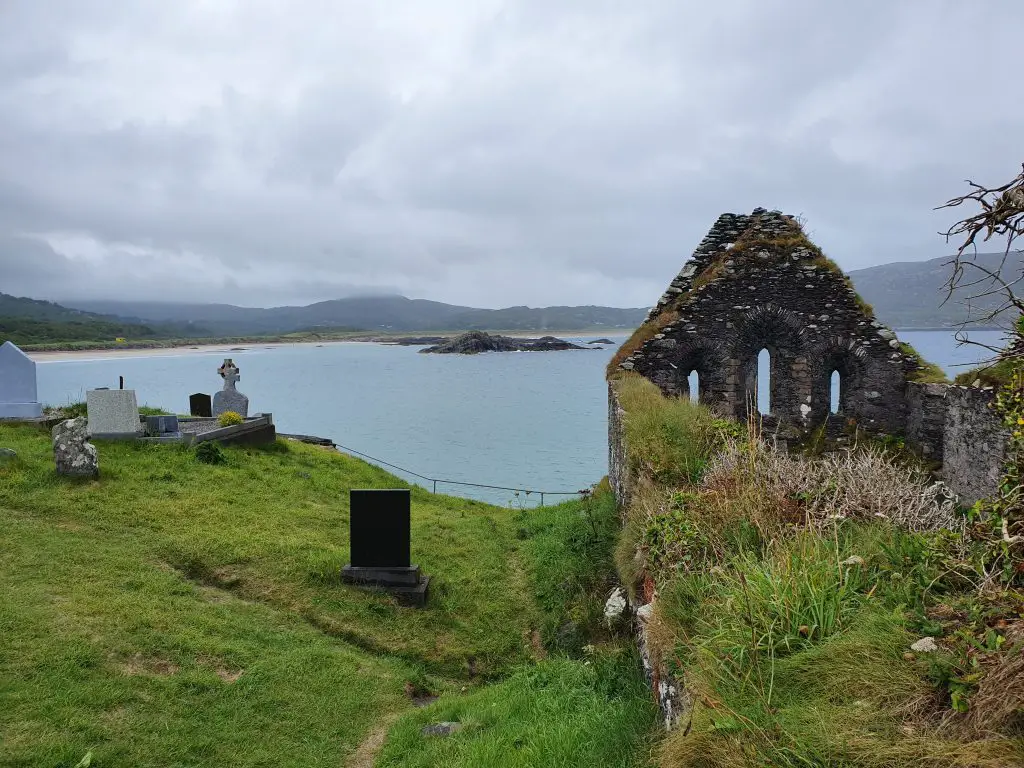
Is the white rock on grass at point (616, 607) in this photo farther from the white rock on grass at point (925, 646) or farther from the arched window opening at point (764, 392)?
the arched window opening at point (764, 392)

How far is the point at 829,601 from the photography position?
3266 mm

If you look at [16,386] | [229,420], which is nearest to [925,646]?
[229,420]

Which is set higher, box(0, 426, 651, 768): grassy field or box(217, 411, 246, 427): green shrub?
box(217, 411, 246, 427): green shrub

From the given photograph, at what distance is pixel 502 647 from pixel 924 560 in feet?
21.1

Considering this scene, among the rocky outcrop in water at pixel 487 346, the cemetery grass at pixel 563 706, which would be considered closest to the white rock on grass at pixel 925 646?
the cemetery grass at pixel 563 706

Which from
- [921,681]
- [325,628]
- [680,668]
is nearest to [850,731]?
[921,681]

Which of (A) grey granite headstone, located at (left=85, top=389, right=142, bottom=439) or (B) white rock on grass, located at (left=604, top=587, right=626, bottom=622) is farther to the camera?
(A) grey granite headstone, located at (left=85, top=389, right=142, bottom=439)

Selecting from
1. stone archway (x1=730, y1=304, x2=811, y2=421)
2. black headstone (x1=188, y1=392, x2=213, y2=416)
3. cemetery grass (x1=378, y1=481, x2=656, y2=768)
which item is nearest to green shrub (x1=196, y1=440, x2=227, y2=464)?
black headstone (x1=188, y1=392, x2=213, y2=416)

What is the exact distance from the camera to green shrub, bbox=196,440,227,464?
13273 millimetres

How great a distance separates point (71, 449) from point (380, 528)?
250 inches

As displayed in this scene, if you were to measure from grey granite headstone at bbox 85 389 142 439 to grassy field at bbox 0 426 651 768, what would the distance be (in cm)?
54

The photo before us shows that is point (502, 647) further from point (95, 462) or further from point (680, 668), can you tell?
point (95, 462)

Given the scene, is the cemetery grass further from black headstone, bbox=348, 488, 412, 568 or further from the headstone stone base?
black headstone, bbox=348, 488, 412, 568

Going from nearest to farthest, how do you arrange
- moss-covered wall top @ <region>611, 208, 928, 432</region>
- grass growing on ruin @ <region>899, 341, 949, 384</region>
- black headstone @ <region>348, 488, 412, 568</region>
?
1. black headstone @ <region>348, 488, 412, 568</region>
2. grass growing on ruin @ <region>899, 341, 949, 384</region>
3. moss-covered wall top @ <region>611, 208, 928, 432</region>
